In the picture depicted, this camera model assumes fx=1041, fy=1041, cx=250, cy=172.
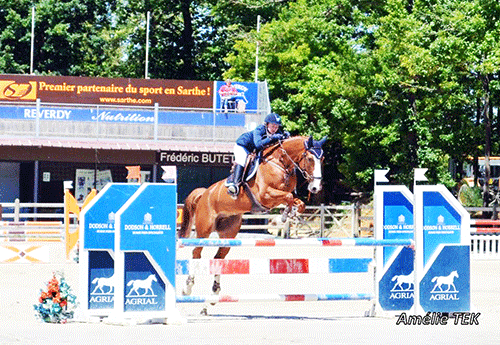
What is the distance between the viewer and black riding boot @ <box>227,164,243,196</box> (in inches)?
551

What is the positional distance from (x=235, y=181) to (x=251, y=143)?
0.58 m

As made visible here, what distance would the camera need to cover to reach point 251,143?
14.3 meters

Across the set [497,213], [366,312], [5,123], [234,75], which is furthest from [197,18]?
[366,312]

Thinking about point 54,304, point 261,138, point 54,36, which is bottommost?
point 54,304

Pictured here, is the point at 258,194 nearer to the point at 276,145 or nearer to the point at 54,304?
the point at 276,145

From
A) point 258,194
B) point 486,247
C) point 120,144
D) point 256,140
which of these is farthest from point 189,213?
point 120,144

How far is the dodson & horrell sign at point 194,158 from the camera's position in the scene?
3391cm

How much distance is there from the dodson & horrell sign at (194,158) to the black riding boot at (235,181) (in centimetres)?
1971

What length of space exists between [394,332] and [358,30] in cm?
2763

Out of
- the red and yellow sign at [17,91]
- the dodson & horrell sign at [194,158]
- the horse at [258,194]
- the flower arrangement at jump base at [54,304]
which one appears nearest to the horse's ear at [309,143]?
the horse at [258,194]

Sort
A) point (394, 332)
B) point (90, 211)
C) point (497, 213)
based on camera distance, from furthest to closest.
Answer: point (497, 213) → point (90, 211) → point (394, 332)

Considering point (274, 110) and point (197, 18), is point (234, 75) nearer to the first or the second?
point (274, 110)

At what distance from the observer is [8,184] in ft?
117

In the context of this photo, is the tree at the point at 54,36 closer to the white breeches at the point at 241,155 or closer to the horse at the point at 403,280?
the white breeches at the point at 241,155
